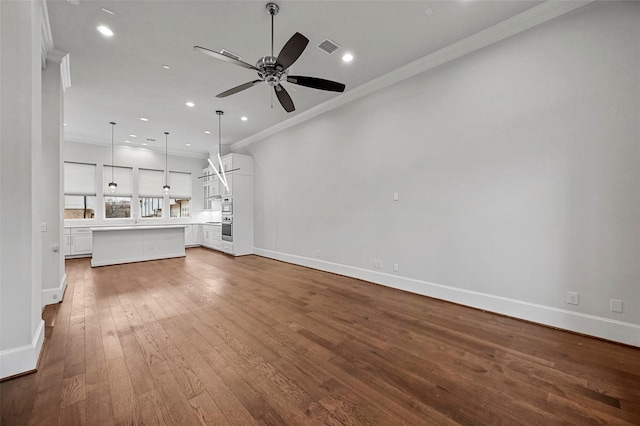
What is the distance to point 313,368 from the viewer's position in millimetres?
2029

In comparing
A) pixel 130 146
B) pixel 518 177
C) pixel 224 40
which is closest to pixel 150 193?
pixel 130 146

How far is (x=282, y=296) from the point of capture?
12.3 ft

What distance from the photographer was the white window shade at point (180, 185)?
8961 mm

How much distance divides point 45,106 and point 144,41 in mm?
1691

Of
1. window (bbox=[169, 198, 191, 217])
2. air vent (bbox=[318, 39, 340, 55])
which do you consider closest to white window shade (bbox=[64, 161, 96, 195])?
window (bbox=[169, 198, 191, 217])

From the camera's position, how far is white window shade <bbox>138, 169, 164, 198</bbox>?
835cm

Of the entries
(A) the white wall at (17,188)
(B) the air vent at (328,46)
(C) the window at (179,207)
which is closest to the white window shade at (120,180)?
(C) the window at (179,207)

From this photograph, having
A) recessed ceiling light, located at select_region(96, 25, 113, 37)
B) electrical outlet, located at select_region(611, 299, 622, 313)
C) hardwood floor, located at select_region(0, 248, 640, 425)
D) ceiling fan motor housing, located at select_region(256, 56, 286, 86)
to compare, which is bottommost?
hardwood floor, located at select_region(0, 248, 640, 425)

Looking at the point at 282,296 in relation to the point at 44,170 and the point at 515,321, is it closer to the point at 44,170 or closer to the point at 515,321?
the point at 515,321

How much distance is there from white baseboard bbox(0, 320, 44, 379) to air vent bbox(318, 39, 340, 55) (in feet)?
13.9

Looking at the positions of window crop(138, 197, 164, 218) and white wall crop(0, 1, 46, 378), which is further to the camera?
window crop(138, 197, 164, 218)

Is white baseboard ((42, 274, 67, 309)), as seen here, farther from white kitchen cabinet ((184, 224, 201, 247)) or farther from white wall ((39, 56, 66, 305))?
white kitchen cabinet ((184, 224, 201, 247))

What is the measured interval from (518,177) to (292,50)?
2.90 meters

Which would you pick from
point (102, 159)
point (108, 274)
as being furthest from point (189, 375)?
point (102, 159)
